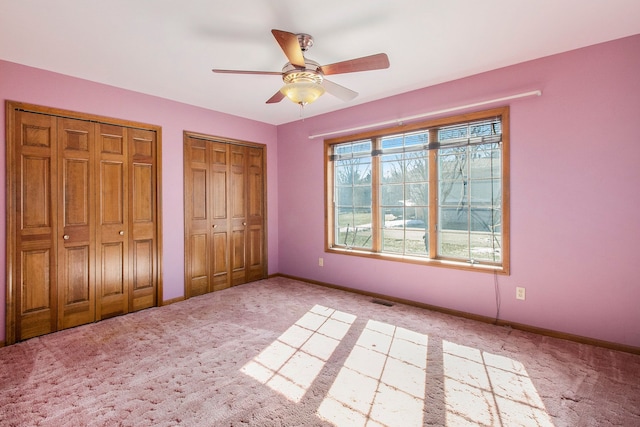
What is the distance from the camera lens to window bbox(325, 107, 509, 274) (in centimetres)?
322

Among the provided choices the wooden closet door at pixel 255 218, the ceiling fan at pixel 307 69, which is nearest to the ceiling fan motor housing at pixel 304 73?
the ceiling fan at pixel 307 69

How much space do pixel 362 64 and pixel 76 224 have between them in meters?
3.16

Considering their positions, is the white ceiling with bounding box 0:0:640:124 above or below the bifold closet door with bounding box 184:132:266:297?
above

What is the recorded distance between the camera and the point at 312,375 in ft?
7.50

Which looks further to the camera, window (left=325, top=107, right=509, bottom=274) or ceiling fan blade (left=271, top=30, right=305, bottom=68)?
window (left=325, top=107, right=509, bottom=274)

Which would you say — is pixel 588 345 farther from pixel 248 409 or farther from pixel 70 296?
pixel 70 296

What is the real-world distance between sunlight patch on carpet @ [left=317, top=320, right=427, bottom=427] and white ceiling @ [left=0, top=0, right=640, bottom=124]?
8.36 ft

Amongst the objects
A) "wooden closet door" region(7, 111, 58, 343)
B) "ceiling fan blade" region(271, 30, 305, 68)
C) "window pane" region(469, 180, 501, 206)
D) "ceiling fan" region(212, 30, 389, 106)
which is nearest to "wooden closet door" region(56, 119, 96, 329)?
"wooden closet door" region(7, 111, 58, 343)

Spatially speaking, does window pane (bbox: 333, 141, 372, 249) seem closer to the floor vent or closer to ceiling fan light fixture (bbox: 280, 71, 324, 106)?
the floor vent

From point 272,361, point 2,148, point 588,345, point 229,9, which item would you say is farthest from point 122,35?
point 588,345

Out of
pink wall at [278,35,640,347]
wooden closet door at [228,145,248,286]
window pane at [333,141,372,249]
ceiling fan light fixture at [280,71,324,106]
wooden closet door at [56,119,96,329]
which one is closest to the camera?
ceiling fan light fixture at [280,71,324,106]

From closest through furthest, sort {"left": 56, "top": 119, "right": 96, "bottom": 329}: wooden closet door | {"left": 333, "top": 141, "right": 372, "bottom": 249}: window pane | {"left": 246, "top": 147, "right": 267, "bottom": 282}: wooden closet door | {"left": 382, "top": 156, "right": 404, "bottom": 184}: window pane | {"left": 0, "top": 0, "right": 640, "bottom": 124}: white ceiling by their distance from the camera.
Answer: {"left": 0, "top": 0, "right": 640, "bottom": 124}: white ceiling < {"left": 56, "top": 119, "right": 96, "bottom": 329}: wooden closet door < {"left": 382, "top": 156, "right": 404, "bottom": 184}: window pane < {"left": 333, "top": 141, "right": 372, "bottom": 249}: window pane < {"left": 246, "top": 147, "right": 267, "bottom": 282}: wooden closet door

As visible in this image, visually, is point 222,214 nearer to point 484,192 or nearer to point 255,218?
point 255,218

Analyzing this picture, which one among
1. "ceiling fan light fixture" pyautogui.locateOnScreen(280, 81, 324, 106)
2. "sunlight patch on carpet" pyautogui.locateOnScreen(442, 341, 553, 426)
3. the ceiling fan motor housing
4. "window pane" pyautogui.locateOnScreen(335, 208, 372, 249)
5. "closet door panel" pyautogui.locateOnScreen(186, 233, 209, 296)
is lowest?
"sunlight patch on carpet" pyautogui.locateOnScreen(442, 341, 553, 426)
